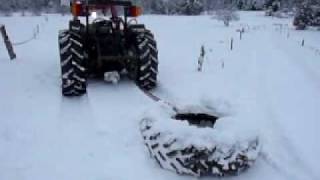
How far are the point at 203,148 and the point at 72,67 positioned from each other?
4579 mm

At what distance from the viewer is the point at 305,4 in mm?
29797

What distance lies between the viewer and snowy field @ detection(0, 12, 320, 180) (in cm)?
535

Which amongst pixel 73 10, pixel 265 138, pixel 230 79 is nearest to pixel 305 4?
pixel 230 79

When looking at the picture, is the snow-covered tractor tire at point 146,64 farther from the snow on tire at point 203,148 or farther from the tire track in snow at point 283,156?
the snow on tire at point 203,148

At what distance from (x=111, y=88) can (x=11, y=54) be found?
4570 millimetres

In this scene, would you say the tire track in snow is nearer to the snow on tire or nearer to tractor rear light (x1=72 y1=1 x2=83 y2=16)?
the snow on tire

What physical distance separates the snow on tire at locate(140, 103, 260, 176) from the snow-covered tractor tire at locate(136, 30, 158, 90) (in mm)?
4028

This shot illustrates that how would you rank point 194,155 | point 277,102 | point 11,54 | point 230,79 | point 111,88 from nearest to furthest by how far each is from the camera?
1. point 194,155
2. point 277,102
3. point 111,88
4. point 230,79
5. point 11,54

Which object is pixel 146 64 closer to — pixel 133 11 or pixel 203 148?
pixel 133 11

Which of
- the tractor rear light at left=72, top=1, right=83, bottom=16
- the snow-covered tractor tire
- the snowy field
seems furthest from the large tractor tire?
the snow-covered tractor tire

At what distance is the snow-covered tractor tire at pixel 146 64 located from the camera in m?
9.25

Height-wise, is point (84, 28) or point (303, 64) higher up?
point (84, 28)

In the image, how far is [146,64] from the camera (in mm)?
9258

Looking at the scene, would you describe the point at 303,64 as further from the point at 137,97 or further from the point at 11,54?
the point at 11,54
